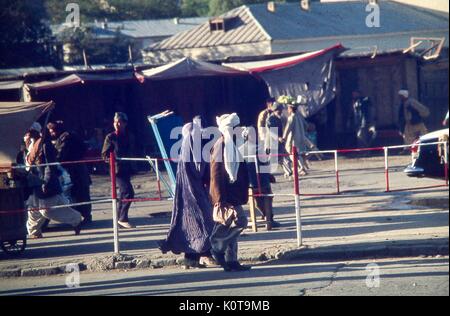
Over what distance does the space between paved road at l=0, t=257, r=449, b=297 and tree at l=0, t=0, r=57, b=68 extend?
2190 cm

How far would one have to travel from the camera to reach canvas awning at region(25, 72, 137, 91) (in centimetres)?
2164

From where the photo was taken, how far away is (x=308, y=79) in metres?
22.8

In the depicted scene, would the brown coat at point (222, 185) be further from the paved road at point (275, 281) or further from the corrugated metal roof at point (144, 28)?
the corrugated metal roof at point (144, 28)

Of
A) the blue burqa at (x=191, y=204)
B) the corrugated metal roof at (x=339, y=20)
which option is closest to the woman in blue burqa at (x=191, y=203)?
the blue burqa at (x=191, y=204)

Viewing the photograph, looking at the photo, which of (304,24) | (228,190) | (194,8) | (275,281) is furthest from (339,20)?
(275,281)

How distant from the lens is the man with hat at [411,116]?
65.4 feet

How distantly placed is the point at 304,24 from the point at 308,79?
13028mm

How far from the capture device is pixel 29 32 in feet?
114

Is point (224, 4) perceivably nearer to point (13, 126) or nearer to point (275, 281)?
point (13, 126)

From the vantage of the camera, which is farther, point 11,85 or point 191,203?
point 11,85

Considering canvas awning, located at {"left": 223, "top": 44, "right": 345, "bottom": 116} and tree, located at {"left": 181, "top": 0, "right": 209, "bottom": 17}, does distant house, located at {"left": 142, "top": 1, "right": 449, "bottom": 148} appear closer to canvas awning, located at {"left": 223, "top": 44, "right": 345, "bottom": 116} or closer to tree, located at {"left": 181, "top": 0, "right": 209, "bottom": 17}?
canvas awning, located at {"left": 223, "top": 44, "right": 345, "bottom": 116}

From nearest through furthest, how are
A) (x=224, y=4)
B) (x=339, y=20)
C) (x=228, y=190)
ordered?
1. (x=228, y=190)
2. (x=339, y=20)
3. (x=224, y=4)
